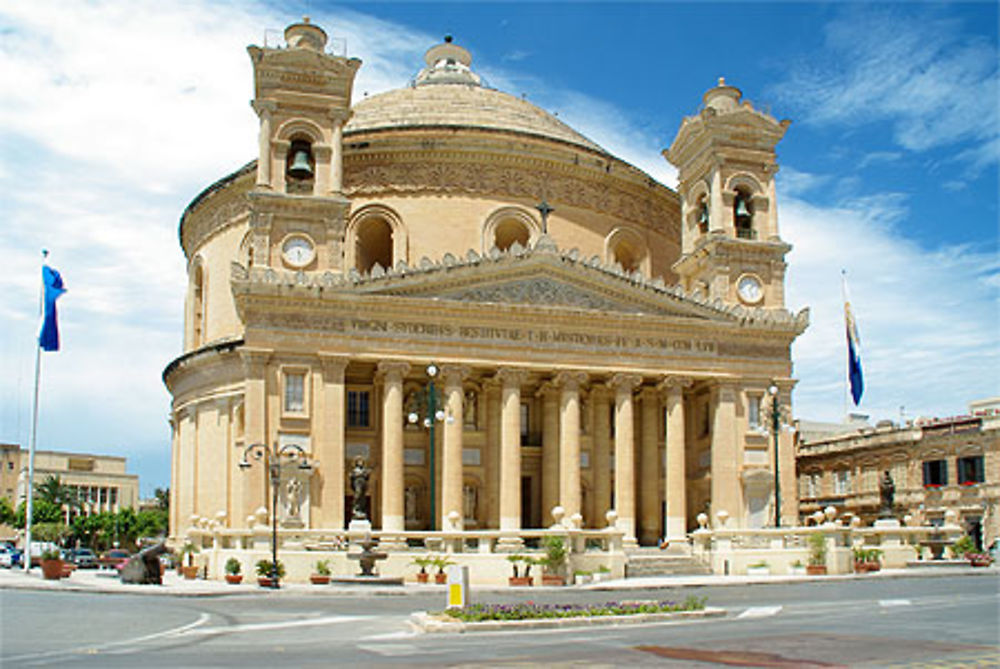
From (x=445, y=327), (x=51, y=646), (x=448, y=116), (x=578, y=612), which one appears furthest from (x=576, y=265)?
(x=51, y=646)

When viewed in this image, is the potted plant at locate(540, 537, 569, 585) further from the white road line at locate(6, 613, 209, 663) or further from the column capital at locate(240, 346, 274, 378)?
the white road line at locate(6, 613, 209, 663)

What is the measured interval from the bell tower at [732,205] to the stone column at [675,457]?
208 inches

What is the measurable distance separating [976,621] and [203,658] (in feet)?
42.0

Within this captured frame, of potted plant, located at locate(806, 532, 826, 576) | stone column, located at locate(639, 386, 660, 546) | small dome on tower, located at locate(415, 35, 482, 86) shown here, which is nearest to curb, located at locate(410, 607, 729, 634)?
potted plant, located at locate(806, 532, 826, 576)

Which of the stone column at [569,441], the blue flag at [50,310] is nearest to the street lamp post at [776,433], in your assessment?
the stone column at [569,441]

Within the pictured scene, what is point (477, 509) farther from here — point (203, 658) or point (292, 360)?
point (203, 658)

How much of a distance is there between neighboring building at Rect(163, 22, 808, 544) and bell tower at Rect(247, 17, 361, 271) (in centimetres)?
9

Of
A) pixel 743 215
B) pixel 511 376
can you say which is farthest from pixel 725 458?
pixel 743 215

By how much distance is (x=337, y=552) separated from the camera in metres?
34.9

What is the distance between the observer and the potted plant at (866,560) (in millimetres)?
37531

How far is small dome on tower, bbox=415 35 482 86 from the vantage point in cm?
6419

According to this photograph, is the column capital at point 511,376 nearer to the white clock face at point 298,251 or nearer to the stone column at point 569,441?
the stone column at point 569,441

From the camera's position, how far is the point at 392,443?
4150 cm

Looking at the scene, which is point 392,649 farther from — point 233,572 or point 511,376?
point 511,376
